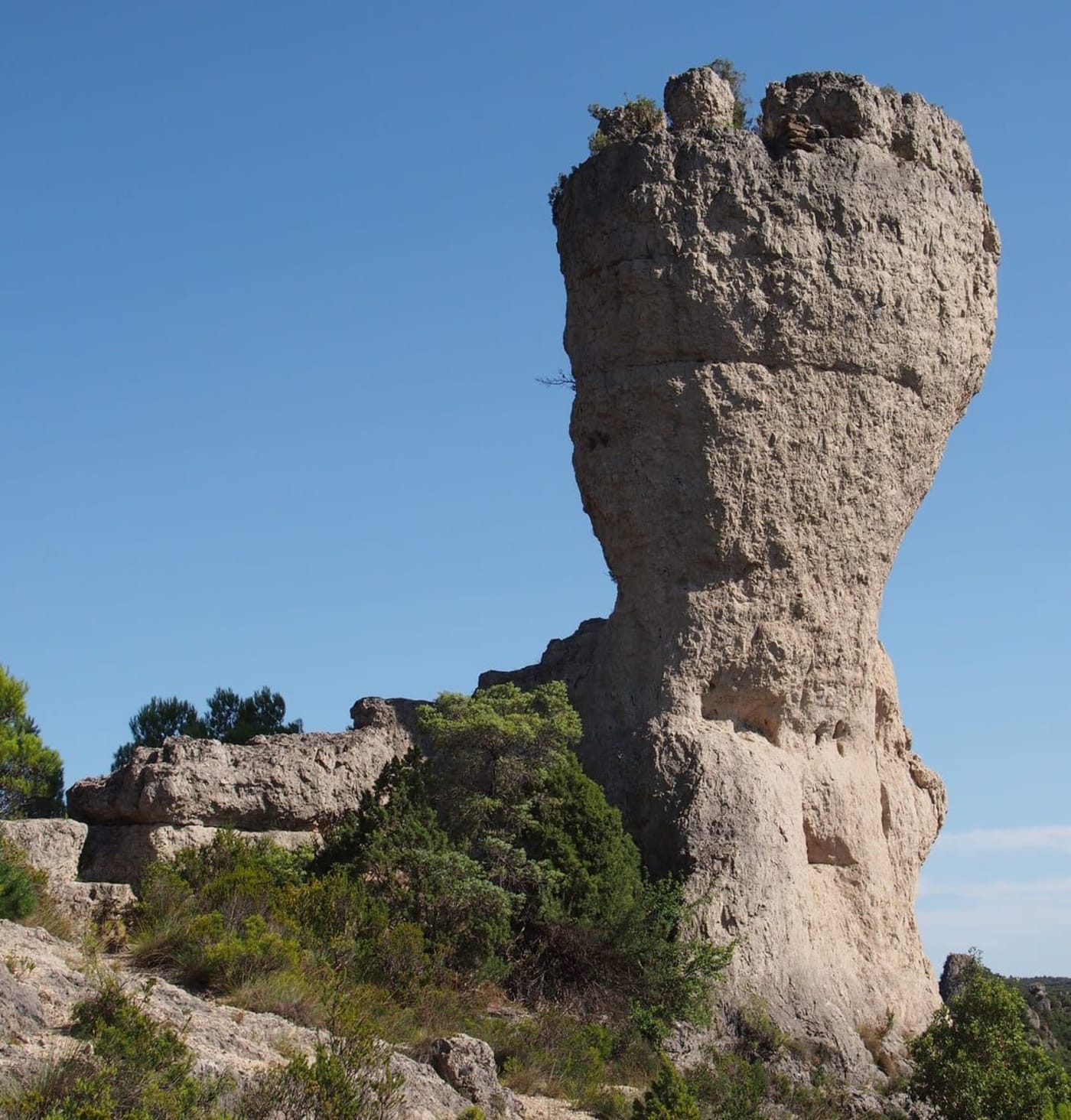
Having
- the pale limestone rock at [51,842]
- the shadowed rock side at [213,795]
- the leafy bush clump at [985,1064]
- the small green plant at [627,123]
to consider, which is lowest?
the leafy bush clump at [985,1064]

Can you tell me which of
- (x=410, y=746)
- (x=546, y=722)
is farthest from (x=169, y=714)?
(x=546, y=722)

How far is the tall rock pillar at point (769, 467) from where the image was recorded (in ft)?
49.1

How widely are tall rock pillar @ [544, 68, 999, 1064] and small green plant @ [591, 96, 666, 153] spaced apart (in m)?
0.37

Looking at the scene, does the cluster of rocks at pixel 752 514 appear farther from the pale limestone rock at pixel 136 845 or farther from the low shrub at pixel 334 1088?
the low shrub at pixel 334 1088

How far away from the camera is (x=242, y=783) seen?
14.4 m

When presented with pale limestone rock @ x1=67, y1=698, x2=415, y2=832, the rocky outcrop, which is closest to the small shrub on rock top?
pale limestone rock @ x1=67, y1=698, x2=415, y2=832

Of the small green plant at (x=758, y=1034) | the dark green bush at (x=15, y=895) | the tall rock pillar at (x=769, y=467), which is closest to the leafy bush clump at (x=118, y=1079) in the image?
the dark green bush at (x=15, y=895)

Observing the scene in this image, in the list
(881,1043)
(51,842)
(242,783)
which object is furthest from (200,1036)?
(881,1043)

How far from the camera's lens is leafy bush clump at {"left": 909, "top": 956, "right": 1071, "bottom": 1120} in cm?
1262

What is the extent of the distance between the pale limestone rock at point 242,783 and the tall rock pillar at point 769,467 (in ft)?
7.89

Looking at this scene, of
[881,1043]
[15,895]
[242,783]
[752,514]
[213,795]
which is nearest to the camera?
[15,895]

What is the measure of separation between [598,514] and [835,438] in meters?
2.47

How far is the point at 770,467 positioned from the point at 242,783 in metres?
5.85

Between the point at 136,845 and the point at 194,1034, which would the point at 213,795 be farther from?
the point at 194,1034
